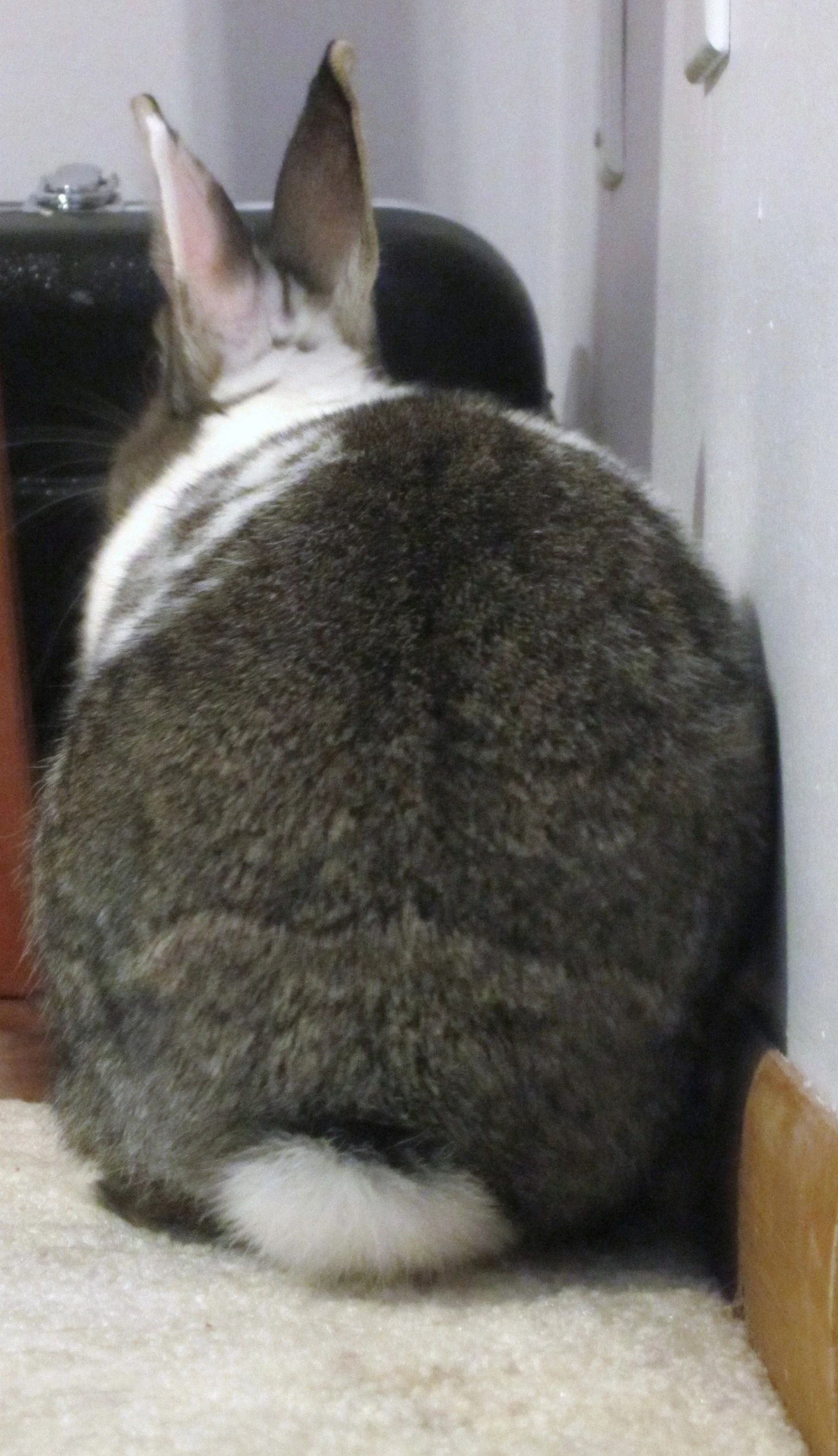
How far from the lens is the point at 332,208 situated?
1371mm

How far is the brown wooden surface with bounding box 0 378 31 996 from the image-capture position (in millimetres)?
1320

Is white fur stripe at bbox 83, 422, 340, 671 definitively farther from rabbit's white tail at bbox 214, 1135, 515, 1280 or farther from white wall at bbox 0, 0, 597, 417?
white wall at bbox 0, 0, 597, 417

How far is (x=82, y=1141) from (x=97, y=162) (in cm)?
179

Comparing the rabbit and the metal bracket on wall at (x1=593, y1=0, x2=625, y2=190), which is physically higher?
the metal bracket on wall at (x1=593, y1=0, x2=625, y2=190)

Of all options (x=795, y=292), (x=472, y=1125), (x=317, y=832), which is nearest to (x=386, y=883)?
(x=317, y=832)

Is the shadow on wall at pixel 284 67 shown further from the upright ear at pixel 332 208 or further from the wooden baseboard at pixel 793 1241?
the wooden baseboard at pixel 793 1241

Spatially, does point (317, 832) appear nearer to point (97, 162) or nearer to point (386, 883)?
point (386, 883)

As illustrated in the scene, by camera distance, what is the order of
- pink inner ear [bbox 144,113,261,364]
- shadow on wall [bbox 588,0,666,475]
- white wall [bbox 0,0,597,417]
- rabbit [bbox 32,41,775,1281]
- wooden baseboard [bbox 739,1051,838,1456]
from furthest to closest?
white wall [bbox 0,0,597,417] < shadow on wall [bbox 588,0,666,475] < pink inner ear [bbox 144,113,261,364] < rabbit [bbox 32,41,775,1281] < wooden baseboard [bbox 739,1051,838,1456]

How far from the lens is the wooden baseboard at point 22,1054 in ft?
4.36

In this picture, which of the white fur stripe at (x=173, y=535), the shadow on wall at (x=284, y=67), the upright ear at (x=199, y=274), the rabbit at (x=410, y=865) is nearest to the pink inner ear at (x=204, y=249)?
the upright ear at (x=199, y=274)

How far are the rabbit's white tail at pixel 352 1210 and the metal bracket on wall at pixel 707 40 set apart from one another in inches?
34.4

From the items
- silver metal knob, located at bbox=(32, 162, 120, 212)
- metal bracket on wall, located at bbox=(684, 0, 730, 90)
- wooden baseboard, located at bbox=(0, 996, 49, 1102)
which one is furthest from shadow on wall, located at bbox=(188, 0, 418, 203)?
wooden baseboard, located at bbox=(0, 996, 49, 1102)

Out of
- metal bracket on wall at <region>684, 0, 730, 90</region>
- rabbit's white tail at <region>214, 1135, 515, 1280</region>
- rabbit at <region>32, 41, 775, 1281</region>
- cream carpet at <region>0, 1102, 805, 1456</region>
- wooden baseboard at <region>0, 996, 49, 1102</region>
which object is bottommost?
wooden baseboard at <region>0, 996, 49, 1102</region>

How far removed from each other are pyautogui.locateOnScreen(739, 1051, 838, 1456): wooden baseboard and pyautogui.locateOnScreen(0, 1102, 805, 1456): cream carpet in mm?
26
